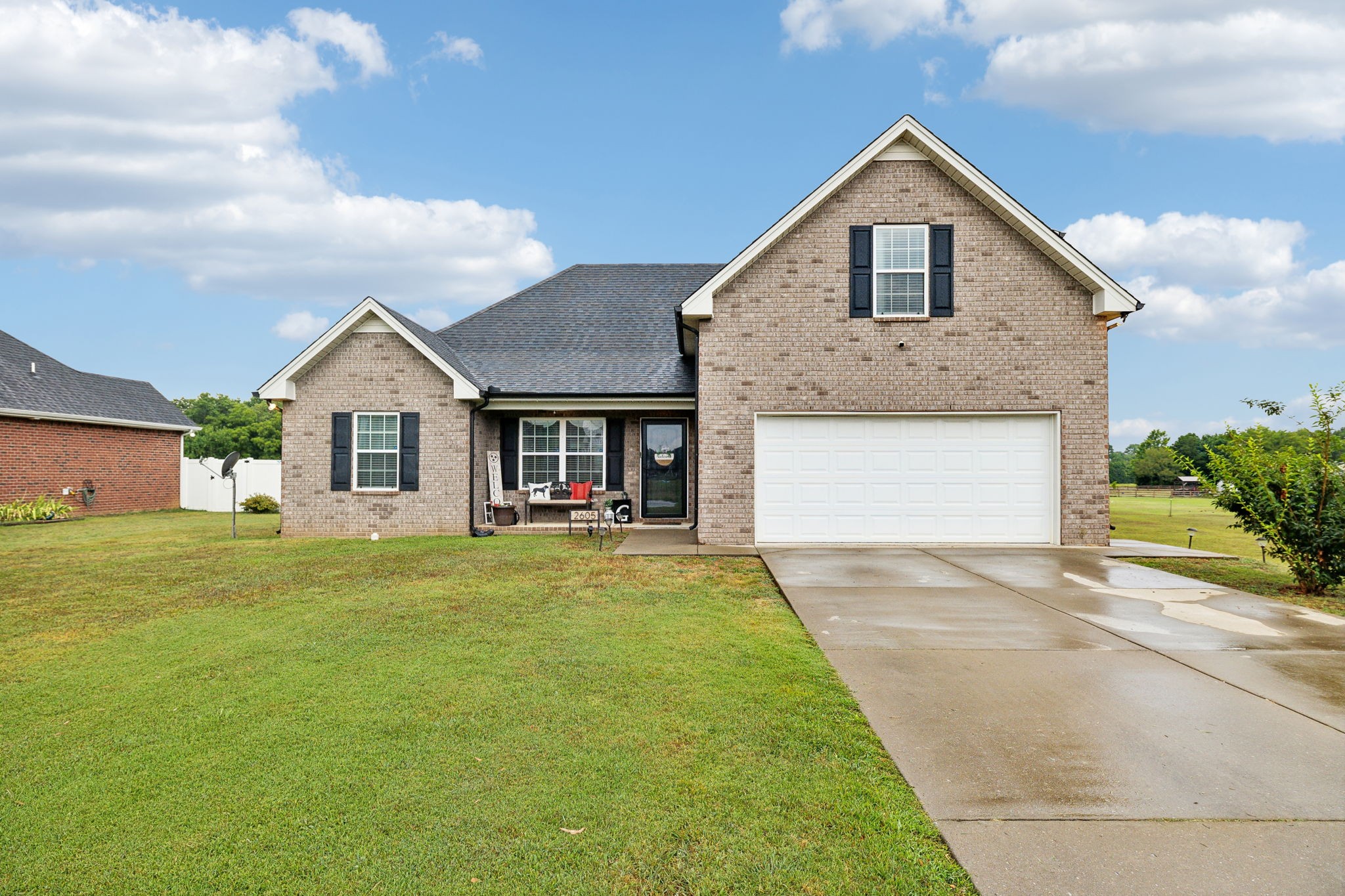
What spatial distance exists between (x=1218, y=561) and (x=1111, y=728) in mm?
9160

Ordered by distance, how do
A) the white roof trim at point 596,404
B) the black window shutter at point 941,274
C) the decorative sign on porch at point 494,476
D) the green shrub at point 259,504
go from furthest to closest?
the green shrub at point 259,504
the decorative sign on porch at point 494,476
the white roof trim at point 596,404
the black window shutter at point 941,274

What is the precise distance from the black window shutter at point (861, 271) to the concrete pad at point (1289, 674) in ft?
24.7

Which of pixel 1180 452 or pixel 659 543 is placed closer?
pixel 659 543

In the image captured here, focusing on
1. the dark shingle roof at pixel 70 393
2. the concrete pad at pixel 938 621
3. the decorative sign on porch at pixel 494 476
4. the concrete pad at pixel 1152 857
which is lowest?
the concrete pad at pixel 938 621

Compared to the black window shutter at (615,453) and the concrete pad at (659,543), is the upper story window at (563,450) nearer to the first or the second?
the black window shutter at (615,453)

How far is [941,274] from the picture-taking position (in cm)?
1154

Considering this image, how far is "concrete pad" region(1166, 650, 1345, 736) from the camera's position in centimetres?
413

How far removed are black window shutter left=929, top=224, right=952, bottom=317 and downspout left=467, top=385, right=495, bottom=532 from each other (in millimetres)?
8967

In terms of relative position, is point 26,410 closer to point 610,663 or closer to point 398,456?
point 398,456

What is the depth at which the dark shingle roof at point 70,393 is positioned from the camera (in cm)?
1911

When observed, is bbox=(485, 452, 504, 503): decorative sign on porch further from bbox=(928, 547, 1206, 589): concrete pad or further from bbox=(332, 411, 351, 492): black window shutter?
bbox=(928, 547, 1206, 589): concrete pad

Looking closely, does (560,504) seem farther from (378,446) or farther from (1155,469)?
(1155,469)

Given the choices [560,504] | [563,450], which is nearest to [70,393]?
[563,450]

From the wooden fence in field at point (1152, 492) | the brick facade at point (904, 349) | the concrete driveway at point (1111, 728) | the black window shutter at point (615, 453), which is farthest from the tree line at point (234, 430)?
the wooden fence in field at point (1152, 492)
